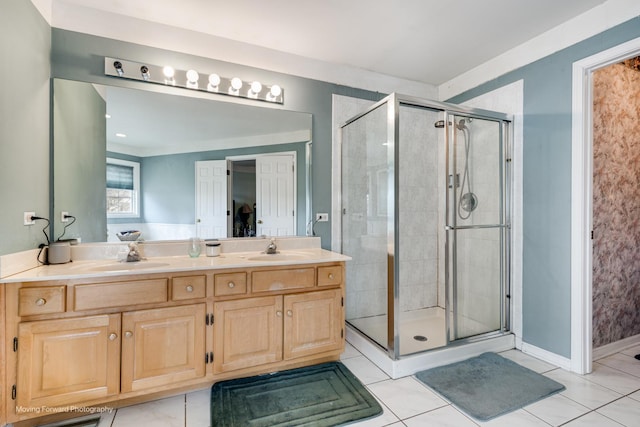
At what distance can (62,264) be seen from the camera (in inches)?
73.9

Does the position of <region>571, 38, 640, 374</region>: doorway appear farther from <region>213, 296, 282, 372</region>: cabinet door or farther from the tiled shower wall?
<region>213, 296, 282, 372</region>: cabinet door

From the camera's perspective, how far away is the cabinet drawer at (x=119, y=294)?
1587mm

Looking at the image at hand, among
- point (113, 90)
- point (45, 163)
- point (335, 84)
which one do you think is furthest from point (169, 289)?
point (335, 84)

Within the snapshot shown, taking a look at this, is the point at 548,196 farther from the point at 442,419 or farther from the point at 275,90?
the point at 275,90

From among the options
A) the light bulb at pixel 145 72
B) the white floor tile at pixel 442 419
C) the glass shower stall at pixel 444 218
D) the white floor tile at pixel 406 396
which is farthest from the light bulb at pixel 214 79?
the white floor tile at pixel 442 419

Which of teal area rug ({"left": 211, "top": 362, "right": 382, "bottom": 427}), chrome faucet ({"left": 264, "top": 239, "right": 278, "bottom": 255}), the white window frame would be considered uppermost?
the white window frame

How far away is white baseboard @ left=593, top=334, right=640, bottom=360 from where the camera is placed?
7.77ft

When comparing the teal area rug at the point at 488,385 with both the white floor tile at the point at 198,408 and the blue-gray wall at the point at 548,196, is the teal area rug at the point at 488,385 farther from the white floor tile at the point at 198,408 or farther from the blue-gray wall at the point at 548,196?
the white floor tile at the point at 198,408

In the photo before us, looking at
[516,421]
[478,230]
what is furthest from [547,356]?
[478,230]

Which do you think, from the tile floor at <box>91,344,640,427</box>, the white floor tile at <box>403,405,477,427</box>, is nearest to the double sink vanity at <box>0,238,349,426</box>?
the tile floor at <box>91,344,640,427</box>

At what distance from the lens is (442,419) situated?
1.66m

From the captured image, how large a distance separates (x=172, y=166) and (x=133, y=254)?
72cm

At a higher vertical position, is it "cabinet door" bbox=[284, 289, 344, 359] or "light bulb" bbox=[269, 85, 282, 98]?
"light bulb" bbox=[269, 85, 282, 98]

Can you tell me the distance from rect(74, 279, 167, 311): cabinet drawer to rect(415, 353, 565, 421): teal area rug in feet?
6.04
